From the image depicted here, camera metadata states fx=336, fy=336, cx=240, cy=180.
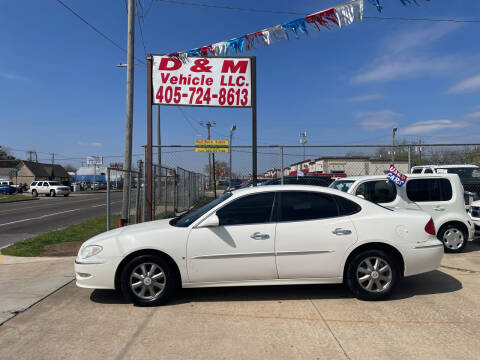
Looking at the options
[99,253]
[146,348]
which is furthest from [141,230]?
[146,348]

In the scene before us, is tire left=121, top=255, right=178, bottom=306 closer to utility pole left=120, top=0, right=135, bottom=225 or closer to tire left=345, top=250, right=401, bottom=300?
tire left=345, top=250, right=401, bottom=300

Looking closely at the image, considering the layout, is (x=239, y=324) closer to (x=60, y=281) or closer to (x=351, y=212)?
(x=351, y=212)

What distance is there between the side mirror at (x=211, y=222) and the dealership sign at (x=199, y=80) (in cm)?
470

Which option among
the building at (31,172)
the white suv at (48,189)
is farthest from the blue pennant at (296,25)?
the building at (31,172)

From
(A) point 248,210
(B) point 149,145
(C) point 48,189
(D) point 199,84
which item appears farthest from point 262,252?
(C) point 48,189

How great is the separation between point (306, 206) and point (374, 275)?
1215 millimetres

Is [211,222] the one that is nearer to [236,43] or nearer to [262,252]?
[262,252]

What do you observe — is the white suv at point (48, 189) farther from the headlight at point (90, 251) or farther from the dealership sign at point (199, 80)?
the headlight at point (90, 251)

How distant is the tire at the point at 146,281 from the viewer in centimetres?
421

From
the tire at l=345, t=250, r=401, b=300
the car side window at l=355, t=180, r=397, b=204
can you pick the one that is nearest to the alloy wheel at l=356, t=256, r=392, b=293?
the tire at l=345, t=250, r=401, b=300

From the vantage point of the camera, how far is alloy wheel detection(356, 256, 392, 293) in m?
4.29

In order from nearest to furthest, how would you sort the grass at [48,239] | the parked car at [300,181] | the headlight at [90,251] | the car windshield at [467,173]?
the headlight at [90,251]
the grass at [48,239]
the car windshield at [467,173]
the parked car at [300,181]

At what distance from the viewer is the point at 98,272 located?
13.9 feet

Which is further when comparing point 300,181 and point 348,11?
point 300,181
